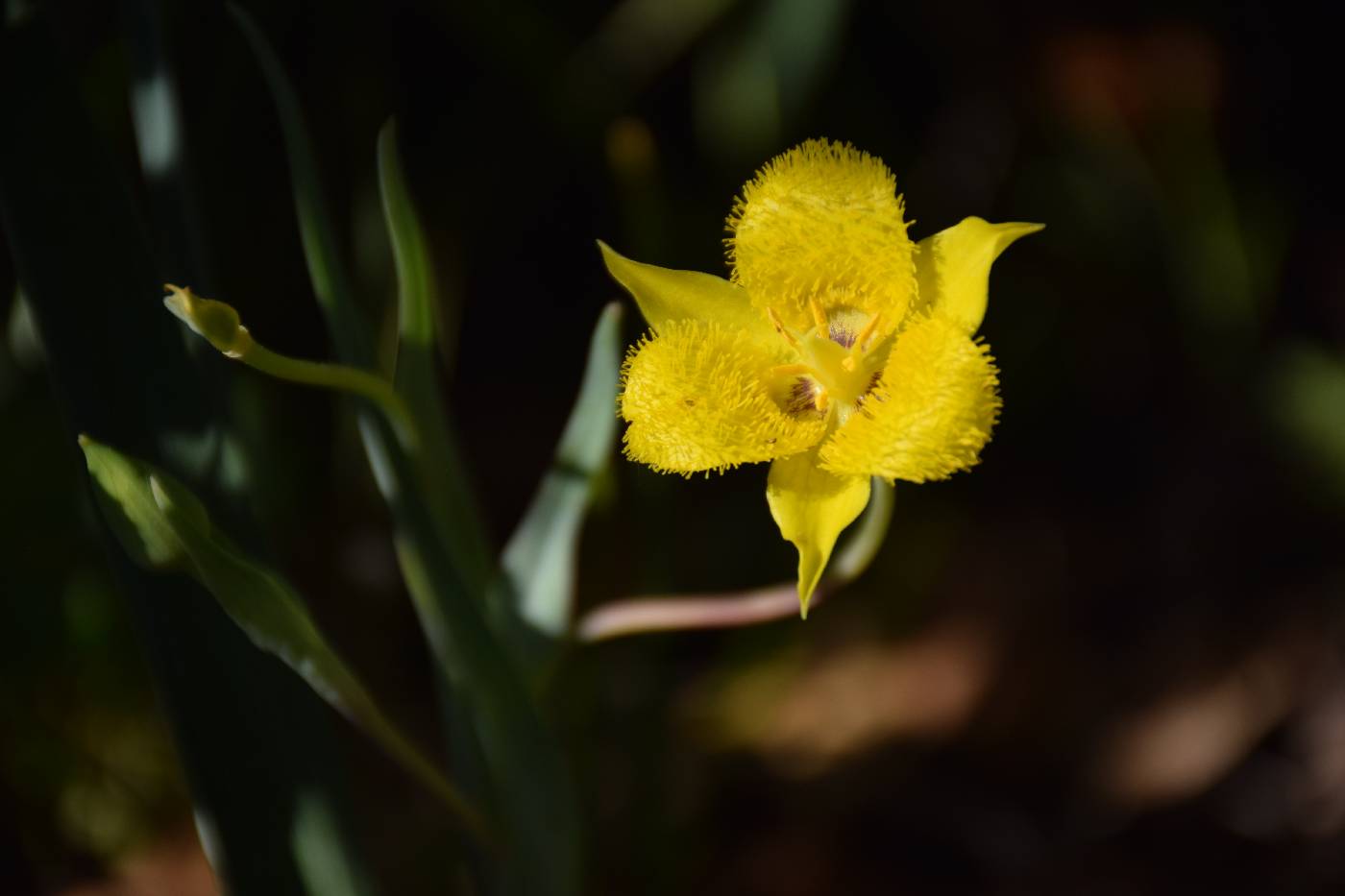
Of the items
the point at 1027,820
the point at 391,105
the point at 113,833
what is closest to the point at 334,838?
the point at 113,833

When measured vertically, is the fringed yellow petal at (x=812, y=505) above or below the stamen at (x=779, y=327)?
below

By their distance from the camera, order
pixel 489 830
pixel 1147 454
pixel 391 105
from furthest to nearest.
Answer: pixel 1147 454, pixel 391 105, pixel 489 830

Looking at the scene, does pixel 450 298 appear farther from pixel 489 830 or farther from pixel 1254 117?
pixel 1254 117

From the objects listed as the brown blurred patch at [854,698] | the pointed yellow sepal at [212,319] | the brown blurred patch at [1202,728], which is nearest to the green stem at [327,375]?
the pointed yellow sepal at [212,319]

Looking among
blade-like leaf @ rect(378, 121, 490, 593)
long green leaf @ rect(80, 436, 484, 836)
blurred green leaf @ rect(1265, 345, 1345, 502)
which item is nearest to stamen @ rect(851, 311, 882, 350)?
blade-like leaf @ rect(378, 121, 490, 593)

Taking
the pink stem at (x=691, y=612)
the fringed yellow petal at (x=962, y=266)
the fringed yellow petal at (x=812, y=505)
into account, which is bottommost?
the pink stem at (x=691, y=612)

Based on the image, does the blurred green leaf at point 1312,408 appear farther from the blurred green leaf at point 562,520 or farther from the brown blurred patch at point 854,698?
the blurred green leaf at point 562,520
